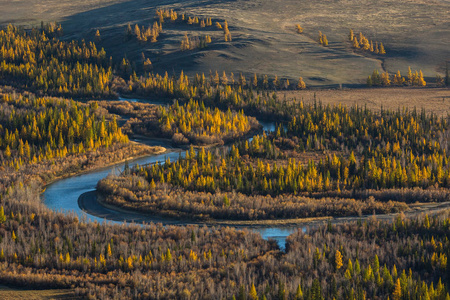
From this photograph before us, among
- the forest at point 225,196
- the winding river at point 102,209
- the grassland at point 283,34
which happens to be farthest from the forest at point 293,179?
the grassland at point 283,34

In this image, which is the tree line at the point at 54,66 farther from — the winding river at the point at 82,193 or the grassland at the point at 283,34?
the winding river at the point at 82,193

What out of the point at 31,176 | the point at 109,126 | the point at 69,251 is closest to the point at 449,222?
the point at 69,251

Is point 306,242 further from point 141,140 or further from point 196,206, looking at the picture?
point 141,140

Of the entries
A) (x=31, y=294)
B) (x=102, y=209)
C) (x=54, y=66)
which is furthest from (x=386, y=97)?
(x=31, y=294)

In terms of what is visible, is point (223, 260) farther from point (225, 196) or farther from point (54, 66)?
point (54, 66)

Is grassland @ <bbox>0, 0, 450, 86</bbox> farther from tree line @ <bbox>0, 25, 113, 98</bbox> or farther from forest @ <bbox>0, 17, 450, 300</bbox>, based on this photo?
forest @ <bbox>0, 17, 450, 300</bbox>

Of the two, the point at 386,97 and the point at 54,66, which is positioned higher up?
the point at 54,66
